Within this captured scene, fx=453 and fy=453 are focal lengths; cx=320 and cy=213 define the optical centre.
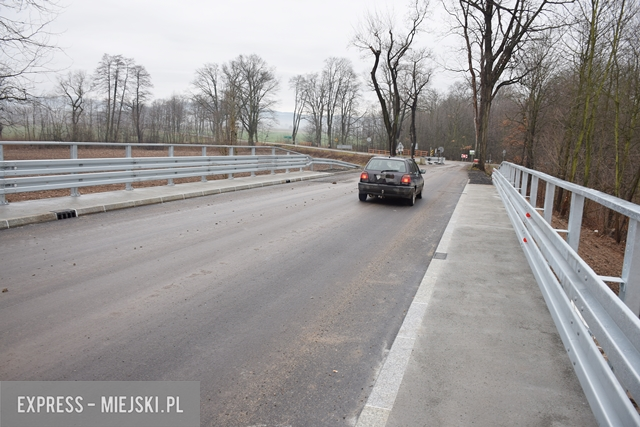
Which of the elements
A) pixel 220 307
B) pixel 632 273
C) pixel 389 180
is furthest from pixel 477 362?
pixel 389 180

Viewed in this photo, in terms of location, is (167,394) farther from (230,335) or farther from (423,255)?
(423,255)

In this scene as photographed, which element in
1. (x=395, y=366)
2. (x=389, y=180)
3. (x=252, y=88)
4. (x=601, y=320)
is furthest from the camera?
(x=252, y=88)

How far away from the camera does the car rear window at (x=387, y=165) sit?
13.5 m

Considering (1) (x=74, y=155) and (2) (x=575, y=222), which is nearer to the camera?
(2) (x=575, y=222)

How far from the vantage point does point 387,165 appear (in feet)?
44.9

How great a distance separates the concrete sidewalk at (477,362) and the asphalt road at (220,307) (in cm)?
21

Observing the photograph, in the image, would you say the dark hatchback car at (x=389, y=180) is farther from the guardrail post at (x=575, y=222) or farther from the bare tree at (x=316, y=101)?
the bare tree at (x=316, y=101)

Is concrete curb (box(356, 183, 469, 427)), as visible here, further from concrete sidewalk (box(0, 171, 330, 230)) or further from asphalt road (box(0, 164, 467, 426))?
concrete sidewalk (box(0, 171, 330, 230))

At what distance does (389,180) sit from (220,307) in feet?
30.3

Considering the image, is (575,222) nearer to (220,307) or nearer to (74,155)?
(220,307)

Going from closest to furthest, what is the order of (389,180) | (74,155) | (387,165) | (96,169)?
1. (74,155)
2. (96,169)
3. (389,180)
4. (387,165)

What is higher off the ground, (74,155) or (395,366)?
(74,155)

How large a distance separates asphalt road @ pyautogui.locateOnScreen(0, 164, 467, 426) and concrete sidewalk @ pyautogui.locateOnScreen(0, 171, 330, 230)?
37 centimetres

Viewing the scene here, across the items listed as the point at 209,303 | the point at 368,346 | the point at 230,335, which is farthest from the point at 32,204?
the point at 368,346
